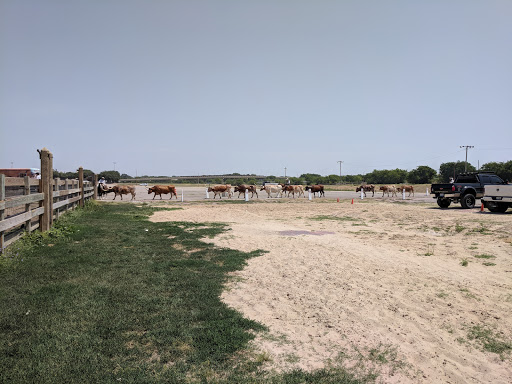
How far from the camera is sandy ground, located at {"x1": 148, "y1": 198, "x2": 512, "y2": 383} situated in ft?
13.5

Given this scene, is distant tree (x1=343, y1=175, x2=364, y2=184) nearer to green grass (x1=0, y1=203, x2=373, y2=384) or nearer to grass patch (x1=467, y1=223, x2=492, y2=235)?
grass patch (x1=467, y1=223, x2=492, y2=235)

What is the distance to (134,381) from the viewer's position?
3.40 m

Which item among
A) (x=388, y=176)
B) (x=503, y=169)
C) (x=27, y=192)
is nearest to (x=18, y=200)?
(x=27, y=192)

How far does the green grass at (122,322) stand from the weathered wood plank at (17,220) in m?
0.53

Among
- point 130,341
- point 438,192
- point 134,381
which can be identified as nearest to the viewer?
point 134,381

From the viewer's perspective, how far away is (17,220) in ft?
26.1

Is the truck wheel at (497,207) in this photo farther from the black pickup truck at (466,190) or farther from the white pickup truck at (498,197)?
the black pickup truck at (466,190)

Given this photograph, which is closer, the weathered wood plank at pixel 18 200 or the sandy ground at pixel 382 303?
the sandy ground at pixel 382 303

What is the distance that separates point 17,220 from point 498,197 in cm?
2281

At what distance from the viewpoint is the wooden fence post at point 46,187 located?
10344 mm

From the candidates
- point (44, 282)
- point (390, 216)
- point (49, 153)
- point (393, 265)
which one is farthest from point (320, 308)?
point (390, 216)

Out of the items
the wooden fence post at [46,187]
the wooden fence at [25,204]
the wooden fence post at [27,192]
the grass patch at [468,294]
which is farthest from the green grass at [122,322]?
the grass patch at [468,294]

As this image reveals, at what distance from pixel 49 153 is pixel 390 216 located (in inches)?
639

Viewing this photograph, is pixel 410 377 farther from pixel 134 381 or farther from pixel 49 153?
pixel 49 153
